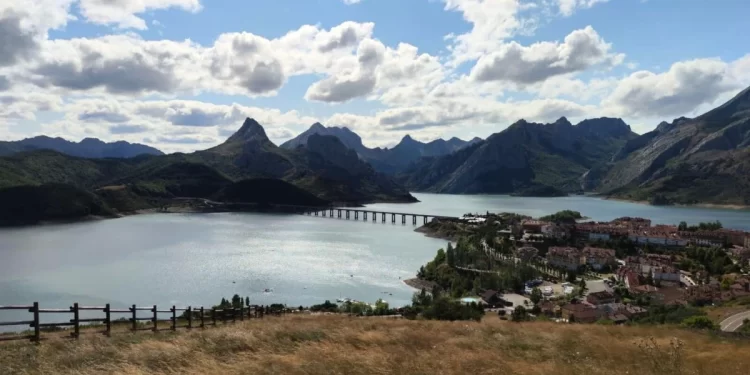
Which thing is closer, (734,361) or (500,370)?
(500,370)

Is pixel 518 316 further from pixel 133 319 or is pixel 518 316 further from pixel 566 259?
pixel 566 259

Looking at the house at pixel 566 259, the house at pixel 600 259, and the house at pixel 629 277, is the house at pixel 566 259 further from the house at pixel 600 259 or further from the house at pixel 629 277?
the house at pixel 629 277

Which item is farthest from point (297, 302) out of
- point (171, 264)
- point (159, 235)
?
point (159, 235)

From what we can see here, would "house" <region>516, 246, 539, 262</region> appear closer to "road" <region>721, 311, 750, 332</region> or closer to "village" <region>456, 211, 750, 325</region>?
"village" <region>456, 211, 750, 325</region>

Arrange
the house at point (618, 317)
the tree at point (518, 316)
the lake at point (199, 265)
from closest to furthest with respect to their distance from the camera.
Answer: the tree at point (518, 316) → the house at point (618, 317) → the lake at point (199, 265)

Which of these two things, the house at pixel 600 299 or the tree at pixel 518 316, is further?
the house at pixel 600 299

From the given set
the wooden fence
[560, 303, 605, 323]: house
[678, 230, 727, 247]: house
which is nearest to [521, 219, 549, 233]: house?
[678, 230, 727, 247]: house

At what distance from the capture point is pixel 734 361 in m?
14.6

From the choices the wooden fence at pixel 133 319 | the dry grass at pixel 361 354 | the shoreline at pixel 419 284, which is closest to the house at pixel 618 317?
the shoreline at pixel 419 284

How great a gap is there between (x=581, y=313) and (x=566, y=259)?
5514cm

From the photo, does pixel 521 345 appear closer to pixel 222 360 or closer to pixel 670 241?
pixel 222 360

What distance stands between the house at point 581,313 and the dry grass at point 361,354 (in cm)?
4095

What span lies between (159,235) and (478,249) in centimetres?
10787

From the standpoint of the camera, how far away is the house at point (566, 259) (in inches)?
4266
